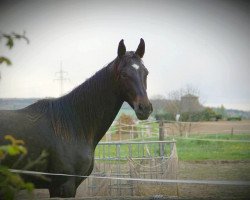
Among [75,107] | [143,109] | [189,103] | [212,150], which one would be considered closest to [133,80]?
[143,109]

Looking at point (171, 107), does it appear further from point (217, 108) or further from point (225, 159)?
point (225, 159)

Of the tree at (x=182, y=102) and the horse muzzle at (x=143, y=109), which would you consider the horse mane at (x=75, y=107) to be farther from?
the tree at (x=182, y=102)

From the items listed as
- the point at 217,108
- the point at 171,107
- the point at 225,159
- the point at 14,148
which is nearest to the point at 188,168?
the point at 225,159

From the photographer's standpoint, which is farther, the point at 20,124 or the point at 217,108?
the point at 217,108

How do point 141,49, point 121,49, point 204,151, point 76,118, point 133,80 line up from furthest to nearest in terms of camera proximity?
point 204,151 → point 141,49 → point 121,49 → point 76,118 → point 133,80

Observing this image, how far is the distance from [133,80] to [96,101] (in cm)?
59

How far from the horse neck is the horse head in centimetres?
15

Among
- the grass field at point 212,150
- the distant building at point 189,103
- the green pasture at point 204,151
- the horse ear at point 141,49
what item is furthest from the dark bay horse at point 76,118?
the distant building at point 189,103

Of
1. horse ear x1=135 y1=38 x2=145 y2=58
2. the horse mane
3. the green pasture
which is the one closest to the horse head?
horse ear x1=135 y1=38 x2=145 y2=58

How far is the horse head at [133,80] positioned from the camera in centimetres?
370

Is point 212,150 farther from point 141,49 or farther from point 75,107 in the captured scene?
point 75,107

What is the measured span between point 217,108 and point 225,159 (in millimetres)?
28234

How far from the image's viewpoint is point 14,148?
1333 millimetres

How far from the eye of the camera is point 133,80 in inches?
151
